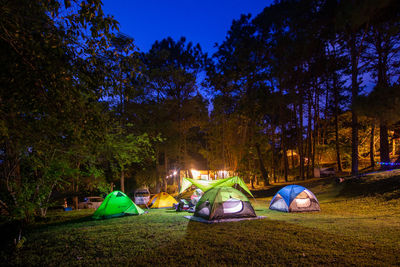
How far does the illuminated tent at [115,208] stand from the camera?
34.8 ft

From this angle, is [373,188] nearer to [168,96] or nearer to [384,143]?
[384,143]

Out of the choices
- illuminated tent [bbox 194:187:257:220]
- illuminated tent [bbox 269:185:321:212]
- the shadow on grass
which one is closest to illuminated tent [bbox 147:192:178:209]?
illuminated tent [bbox 194:187:257:220]

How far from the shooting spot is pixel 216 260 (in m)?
4.50

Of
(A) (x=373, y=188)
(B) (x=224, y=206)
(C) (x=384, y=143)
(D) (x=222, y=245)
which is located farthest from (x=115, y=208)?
(C) (x=384, y=143)

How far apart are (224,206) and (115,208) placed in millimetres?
4979

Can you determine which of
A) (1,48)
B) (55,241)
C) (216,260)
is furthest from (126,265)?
(1,48)

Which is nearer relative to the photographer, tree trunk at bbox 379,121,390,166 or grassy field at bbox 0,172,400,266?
grassy field at bbox 0,172,400,266

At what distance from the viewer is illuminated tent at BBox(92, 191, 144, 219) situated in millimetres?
10609

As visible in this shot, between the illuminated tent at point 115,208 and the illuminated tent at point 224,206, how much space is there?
3.54m

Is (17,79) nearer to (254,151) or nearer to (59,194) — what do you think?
(59,194)

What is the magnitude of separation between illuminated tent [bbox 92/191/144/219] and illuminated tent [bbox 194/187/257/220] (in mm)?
3541

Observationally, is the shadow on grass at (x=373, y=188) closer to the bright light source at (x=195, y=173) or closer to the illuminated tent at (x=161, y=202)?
the illuminated tent at (x=161, y=202)

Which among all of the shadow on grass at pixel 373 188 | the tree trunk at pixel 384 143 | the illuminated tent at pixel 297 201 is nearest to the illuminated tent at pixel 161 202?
the illuminated tent at pixel 297 201

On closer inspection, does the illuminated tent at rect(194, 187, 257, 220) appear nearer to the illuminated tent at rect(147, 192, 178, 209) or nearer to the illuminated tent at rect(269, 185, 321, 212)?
the illuminated tent at rect(269, 185, 321, 212)
